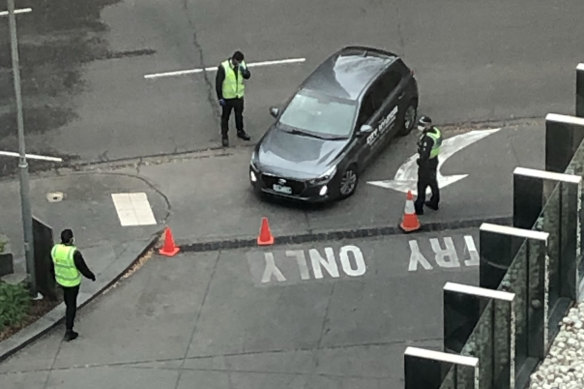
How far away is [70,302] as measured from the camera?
2012 cm

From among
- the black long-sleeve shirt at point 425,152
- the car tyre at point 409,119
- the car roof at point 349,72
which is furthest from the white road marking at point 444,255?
the car tyre at point 409,119

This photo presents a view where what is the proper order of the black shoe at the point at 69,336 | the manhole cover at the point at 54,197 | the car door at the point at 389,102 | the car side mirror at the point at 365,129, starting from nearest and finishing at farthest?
the black shoe at the point at 69,336 < the car side mirror at the point at 365,129 < the manhole cover at the point at 54,197 < the car door at the point at 389,102

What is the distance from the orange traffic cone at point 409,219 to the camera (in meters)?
22.6

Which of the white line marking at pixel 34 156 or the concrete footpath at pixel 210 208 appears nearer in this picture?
the concrete footpath at pixel 210 208

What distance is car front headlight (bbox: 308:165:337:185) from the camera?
75.9ft

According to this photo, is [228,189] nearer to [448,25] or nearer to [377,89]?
[377,89]

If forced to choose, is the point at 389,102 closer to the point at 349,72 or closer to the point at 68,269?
the point at 349,72

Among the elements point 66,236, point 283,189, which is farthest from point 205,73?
point 66,236

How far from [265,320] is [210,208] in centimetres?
341

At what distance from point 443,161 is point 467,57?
401 cm

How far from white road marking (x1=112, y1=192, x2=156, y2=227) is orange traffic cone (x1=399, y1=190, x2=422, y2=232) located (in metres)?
3.74

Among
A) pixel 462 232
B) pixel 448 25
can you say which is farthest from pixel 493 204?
pixel 448 25

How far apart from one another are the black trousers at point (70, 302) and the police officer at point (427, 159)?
553cm

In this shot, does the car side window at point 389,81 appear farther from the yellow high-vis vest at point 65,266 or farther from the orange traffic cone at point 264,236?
the yellow high-vis vest at point 65,266
